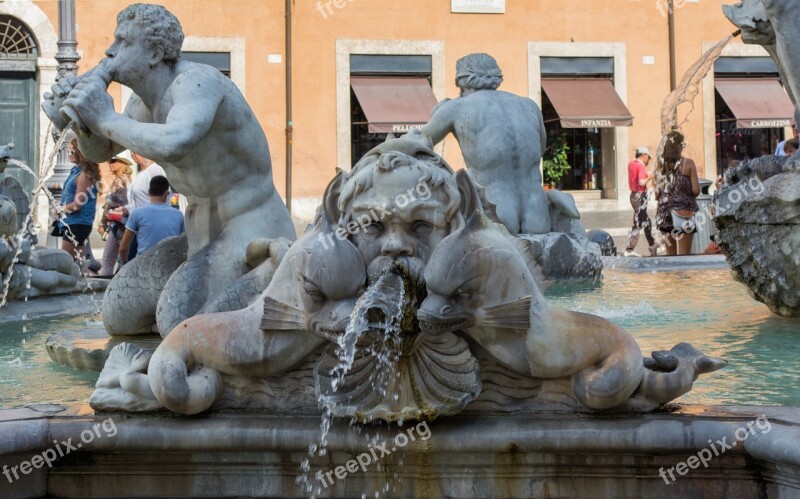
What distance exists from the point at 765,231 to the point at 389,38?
1776 cm

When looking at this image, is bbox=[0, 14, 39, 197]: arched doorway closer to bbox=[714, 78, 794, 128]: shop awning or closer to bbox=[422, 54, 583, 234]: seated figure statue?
bbox=[714, 78, 794, 128]: shop awning

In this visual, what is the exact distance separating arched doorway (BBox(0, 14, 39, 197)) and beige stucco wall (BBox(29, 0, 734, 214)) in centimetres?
71

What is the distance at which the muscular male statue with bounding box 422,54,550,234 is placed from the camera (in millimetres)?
7930

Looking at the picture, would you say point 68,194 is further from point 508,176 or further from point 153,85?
point 153,85

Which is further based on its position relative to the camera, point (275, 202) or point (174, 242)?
point (174, 242)

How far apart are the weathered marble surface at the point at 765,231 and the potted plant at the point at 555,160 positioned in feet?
58.6

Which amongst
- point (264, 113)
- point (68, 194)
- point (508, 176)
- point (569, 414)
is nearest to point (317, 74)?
point (264, 113)

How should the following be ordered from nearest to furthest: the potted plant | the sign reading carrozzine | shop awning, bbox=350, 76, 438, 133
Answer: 1. shop awning, bbox=350, 76, 438, 133
2. the sign reading carrozzine
3. the potted plant

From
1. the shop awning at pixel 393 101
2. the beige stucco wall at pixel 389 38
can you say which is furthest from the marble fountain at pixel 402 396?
the shop awning at pixel 393 101

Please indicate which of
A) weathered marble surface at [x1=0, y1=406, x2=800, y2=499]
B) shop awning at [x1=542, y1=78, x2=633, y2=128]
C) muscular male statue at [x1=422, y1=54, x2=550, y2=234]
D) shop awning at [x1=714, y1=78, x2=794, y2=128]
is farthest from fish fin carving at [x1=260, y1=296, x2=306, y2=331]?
shop awning at [x1=714, y1=78, x2=794, y2=128]

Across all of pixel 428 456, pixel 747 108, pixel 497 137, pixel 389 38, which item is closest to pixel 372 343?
pixel 428 456

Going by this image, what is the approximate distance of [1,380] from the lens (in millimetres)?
4004

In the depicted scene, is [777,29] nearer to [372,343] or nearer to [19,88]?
[372,343]

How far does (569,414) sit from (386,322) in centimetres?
47
